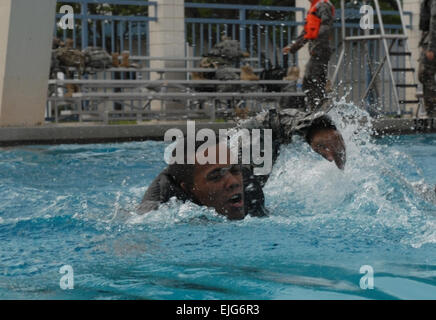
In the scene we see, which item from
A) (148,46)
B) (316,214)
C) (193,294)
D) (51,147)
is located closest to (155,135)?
(51,147)

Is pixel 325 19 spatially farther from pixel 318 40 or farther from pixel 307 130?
pixel 307 130

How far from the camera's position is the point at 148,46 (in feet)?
61.1

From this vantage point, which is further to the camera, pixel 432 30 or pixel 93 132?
pixel 432 30

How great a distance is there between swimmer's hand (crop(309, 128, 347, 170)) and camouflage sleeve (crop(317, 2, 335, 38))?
27.4 feet

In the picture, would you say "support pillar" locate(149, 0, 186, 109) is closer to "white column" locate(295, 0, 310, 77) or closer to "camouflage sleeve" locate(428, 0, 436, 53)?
"white column" locate(295, 0, 310, 77)

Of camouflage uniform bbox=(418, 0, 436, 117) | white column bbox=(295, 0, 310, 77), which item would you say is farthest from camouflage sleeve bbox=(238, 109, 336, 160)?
white column bbox=(295, 0, 310, 77)

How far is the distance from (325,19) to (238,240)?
941 centimetres

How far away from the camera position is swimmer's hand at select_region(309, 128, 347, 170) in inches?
225

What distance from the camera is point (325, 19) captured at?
1388 cm

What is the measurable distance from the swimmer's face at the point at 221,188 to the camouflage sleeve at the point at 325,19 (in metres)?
8.97

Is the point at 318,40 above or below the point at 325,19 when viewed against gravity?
below

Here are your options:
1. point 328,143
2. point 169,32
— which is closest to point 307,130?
point 328,143

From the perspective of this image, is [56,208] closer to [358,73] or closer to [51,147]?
[51,147]

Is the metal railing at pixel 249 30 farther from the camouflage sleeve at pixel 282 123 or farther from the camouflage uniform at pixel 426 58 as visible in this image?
the camouflage sleeve at pixel 282 123
